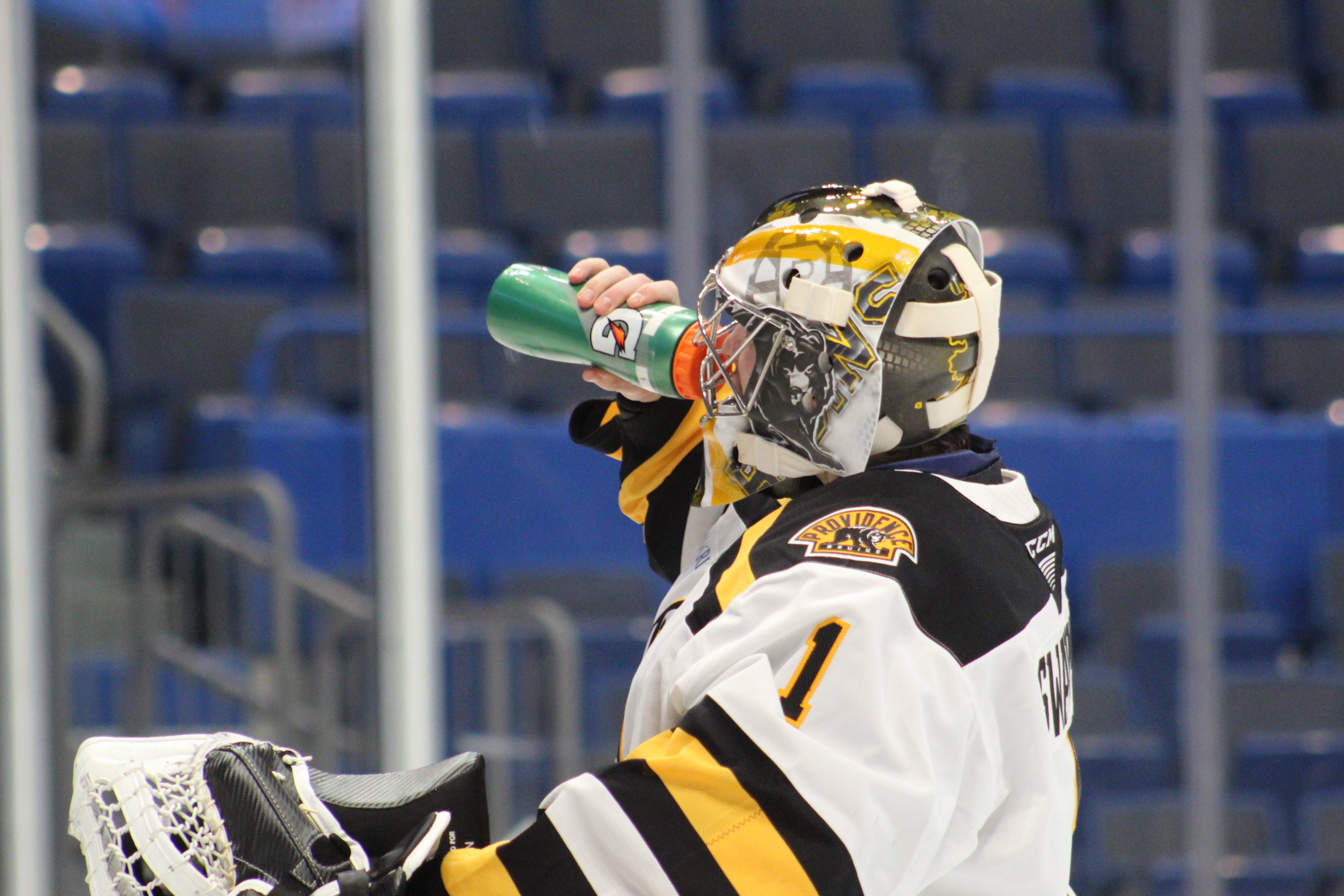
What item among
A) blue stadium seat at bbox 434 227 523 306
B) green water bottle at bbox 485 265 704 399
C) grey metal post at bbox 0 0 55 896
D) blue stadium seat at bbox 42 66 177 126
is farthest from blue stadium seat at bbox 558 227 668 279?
green water bottle at bbox 485 265 704 399

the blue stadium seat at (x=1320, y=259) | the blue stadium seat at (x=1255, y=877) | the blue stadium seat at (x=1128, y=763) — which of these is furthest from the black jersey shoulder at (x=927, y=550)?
the blue stadium seat at (x=1320, y=259)

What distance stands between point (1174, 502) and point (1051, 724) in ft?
6.05

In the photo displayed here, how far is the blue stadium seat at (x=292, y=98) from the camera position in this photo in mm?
2520

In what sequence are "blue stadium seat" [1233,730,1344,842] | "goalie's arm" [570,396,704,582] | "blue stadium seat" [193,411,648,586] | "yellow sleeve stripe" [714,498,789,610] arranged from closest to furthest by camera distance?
"yellow sleeve stripe" [714,498,789,610]
"goalie's arm" [570,396,704,582]
"blue stadium seat" [193,411,648,586]
"blue stadium seat" [1233,730,1344,842]

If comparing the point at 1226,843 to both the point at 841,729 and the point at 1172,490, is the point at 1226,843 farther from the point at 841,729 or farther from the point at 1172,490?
the point at 841,729

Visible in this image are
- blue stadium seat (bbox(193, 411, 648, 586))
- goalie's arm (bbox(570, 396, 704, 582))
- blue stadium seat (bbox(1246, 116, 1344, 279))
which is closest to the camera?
goalie's arm (bbox(570, 396, 704, 582))

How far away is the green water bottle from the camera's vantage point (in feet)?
4.32

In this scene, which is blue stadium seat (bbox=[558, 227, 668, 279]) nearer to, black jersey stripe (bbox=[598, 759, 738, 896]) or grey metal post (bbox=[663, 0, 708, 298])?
grey metal post (bbox=[663, 0, 708, 298])

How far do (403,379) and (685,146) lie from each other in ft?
2.30

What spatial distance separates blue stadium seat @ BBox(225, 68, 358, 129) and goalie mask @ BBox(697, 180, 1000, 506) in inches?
58.5

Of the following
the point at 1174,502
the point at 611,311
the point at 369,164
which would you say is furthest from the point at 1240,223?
the point at 611,311

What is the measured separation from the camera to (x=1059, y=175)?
3072 millimetres

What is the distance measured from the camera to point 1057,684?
1184 millimetres

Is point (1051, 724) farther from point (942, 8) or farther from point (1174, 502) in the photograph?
point (942, 8)
